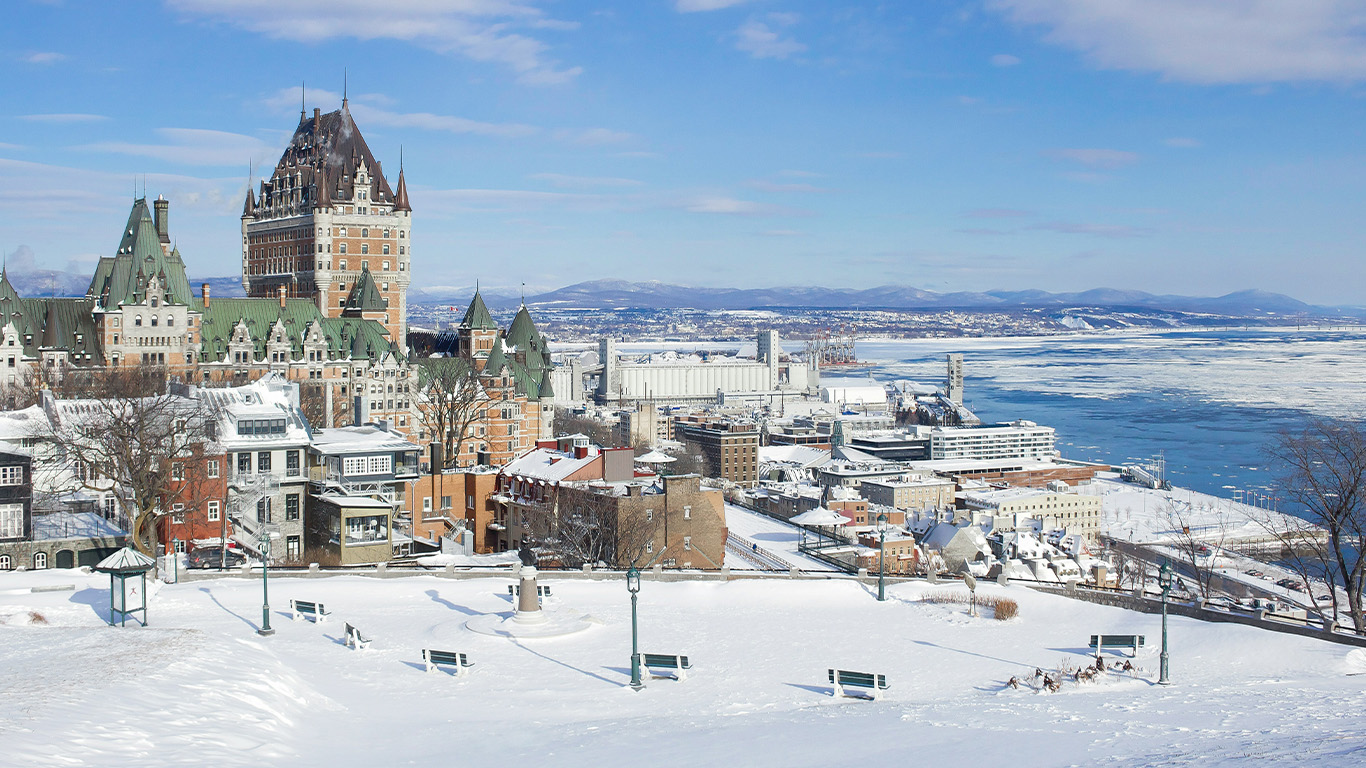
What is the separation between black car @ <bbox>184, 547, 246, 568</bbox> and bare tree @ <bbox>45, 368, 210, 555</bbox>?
1141mm

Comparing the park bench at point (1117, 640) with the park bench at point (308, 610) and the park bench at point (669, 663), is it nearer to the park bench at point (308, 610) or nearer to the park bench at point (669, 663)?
the park bench at point (669, 663)

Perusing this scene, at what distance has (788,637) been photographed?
27.9 m

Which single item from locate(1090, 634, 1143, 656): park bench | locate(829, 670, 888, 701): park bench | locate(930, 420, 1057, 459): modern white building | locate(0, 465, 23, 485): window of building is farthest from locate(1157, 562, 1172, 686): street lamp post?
locate(930, 420, 1057, 459): modern white building

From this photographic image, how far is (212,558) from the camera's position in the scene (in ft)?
126

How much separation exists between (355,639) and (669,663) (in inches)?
241

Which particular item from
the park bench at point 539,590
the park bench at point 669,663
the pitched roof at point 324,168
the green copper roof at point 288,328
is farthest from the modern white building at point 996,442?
the park bench at point 669,663

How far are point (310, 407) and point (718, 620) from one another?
174 ft

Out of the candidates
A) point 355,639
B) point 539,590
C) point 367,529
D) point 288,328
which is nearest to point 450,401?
point 288,328

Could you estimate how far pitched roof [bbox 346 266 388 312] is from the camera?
99500 millimetres

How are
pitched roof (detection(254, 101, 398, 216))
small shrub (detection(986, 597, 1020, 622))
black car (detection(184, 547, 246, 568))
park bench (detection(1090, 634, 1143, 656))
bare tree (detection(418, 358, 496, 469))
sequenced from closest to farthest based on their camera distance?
park bench (detection(1090, 634, 1143, 656))
small shrub (detection(986, 597, 1020, 622))
black car (detection(184, 547, 246, 568))
bare tree (detection(418, 358, 496, 469))
pitched roof (detection(254, 101, 398, 216))

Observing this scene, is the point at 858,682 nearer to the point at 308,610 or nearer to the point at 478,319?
the point at 308,610

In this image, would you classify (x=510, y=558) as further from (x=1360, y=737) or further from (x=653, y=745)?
(x=1360, y=737)

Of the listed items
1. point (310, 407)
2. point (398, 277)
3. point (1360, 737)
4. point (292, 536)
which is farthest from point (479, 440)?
point (1360, 737)

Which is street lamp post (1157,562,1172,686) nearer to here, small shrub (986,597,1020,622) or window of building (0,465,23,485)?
small shrub (986,597,1020,622)
